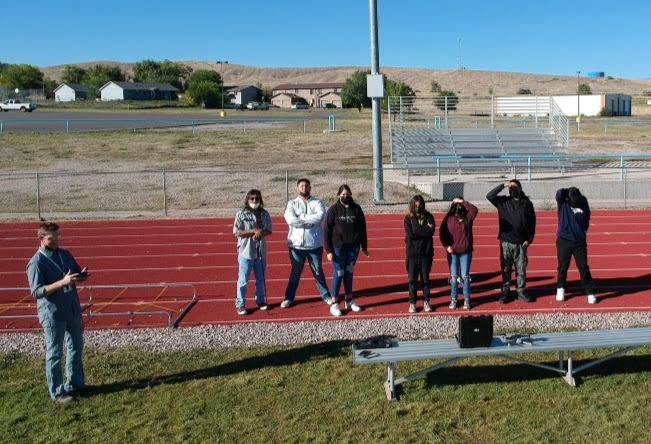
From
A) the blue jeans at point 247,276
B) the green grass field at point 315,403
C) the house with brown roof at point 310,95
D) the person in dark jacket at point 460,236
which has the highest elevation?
the house with brown roof at point 310,95

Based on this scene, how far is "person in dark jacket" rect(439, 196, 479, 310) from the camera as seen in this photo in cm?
1016

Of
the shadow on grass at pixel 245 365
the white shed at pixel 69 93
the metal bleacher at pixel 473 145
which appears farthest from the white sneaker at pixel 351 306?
the white shed at pixel 69 93

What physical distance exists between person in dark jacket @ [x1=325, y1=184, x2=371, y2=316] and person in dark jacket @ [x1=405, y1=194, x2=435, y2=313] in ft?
1.94

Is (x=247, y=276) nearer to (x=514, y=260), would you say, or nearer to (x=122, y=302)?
(x=122, y=302)

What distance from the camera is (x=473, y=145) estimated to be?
32312 mm

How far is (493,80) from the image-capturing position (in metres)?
160

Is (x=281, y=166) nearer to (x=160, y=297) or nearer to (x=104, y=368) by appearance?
(x=160, y=297)

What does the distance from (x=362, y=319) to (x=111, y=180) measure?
1987 centimetres

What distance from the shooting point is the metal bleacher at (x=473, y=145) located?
29.5m

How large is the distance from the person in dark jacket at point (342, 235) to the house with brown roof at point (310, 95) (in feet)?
361

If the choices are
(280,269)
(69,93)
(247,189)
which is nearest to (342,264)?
(280,269)

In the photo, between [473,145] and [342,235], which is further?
[473,145]

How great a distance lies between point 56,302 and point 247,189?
18.3 meters

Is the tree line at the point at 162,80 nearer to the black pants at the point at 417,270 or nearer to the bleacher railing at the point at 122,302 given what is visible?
the bleacher railing at the point at 122,302
